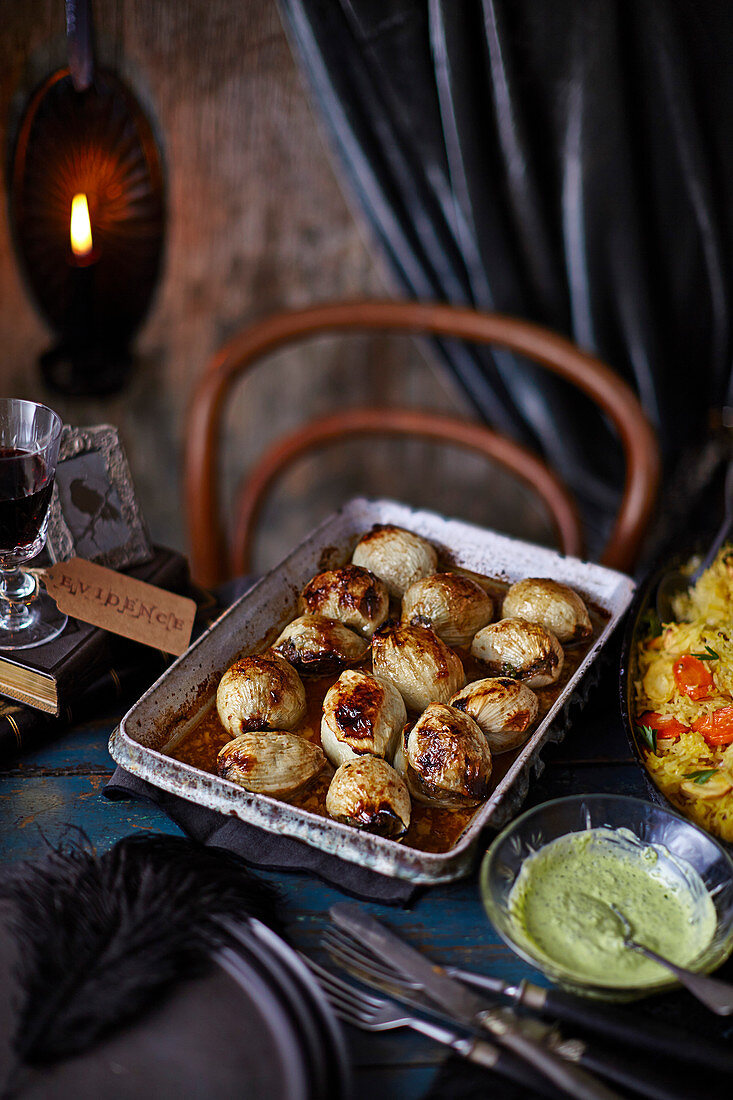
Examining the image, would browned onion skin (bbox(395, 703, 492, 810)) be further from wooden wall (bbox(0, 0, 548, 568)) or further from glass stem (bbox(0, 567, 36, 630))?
wooden wall (bbox(0, 0, 548, 568))

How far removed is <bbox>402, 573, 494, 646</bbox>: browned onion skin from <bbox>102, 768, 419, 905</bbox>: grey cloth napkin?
27 cm

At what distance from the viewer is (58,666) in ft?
2.79

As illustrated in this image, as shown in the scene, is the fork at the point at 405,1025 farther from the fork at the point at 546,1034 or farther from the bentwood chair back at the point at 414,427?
the bentwood chair back at the point at 414,427

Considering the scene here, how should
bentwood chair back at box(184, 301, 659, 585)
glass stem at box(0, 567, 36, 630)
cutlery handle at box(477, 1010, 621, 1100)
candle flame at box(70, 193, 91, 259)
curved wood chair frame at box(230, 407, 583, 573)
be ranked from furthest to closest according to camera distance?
curved wood chair frame at box(230, 407, 583, 573), bentwood chair back at box(184, 301, 659, 585), candle flame at box(70, 193, 91, 259), glass stem at box(0, 567, 36, 630), cutlery handle at box(477, 1010, 621, 1100)

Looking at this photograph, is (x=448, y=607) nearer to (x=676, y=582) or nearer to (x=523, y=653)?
(x=523, y=653)

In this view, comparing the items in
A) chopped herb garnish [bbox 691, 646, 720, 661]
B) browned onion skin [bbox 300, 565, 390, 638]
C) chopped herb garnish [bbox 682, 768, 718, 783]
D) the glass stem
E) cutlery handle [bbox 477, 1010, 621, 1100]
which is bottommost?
cutlery handle [bbox 477, 1010, 621, 1100]

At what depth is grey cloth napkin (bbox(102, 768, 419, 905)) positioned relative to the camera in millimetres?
730

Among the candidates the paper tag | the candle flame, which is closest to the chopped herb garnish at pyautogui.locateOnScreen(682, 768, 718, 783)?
the paper tag

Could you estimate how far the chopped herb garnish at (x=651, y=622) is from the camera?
94cm

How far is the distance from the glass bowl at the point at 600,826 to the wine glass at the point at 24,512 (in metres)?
0.50

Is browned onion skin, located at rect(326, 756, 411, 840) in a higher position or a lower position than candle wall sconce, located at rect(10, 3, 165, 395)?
lower

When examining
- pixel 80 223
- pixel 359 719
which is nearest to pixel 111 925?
pixel 359 719

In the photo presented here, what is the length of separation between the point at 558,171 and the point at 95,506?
114 cm

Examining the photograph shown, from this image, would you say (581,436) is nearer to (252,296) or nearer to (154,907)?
(252,296)
